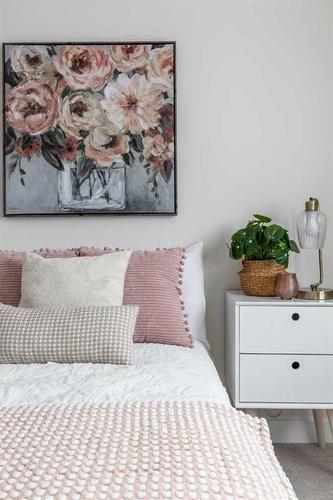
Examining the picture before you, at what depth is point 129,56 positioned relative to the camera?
2.66 meters

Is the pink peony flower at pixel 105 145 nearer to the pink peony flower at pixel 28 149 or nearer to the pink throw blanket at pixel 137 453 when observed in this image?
the pink peony flower at pixel 28 149

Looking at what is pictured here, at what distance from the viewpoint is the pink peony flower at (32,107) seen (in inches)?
105

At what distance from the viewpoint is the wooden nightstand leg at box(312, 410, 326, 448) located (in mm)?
2607

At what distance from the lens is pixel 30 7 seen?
106 inches

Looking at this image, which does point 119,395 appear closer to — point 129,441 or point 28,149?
point 129,441

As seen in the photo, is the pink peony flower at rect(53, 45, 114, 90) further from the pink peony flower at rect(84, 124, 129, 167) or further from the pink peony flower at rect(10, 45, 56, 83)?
the pink peony flower at rect(84, 124, 129, 167)

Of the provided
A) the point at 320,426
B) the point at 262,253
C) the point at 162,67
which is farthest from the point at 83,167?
the point at 320,426

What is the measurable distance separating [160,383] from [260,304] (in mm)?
831

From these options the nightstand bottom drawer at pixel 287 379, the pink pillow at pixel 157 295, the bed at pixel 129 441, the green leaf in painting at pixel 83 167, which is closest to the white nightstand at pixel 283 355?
the nightstand bottom drawer at pixel 287 379

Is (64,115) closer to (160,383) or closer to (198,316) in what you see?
(198,316)

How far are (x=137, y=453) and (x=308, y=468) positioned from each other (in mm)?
1705

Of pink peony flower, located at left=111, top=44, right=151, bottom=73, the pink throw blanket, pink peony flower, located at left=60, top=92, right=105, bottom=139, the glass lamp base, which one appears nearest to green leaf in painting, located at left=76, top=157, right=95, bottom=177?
pink peony flower, located at left=60, top=92, right=105, bottom=139

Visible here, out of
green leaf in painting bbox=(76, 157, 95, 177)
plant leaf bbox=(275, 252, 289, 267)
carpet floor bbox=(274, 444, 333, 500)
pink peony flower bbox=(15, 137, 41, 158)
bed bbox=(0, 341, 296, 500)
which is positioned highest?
pink peony flower bbox=(15, 137, 41, 158)

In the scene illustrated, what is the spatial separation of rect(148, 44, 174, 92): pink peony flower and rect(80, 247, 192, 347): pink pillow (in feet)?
2.80
